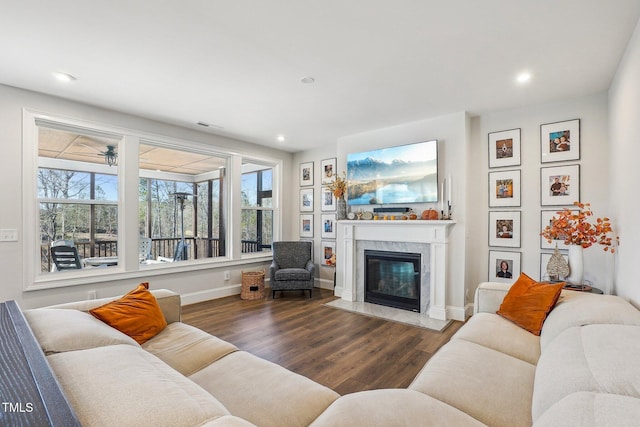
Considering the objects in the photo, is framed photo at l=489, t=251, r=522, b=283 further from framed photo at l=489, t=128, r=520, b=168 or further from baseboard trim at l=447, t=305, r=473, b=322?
framed photo at l=489, t=128, r=520, b=168

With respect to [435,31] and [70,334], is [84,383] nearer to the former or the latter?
[70,334]

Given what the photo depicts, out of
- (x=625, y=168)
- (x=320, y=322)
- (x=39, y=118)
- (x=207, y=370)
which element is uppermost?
(x=39, y=118)

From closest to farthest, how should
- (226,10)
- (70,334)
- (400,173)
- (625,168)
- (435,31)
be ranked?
(70,334) → (226,10) → (435,31) → (625,168) → (400,173)

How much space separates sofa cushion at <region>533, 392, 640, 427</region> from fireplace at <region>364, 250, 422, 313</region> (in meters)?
3.12

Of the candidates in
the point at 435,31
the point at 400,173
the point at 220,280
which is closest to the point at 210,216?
the point at 220,280

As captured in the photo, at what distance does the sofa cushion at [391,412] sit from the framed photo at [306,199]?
451 centimetres

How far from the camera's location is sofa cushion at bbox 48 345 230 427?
0.81 m

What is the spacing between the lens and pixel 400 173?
4129 millimetres

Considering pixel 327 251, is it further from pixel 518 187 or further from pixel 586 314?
pixel 586 314

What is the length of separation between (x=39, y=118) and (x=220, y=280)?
2.96 m

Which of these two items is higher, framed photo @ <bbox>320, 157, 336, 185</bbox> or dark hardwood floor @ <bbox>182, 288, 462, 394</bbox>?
framed photo @ <bbox>320, 157, 336, 185</bbox>

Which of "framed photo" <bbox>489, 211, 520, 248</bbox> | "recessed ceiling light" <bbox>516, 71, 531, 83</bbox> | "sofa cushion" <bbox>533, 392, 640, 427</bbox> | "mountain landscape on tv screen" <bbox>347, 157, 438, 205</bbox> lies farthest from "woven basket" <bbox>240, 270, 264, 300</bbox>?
"sofa cushion" <bbox>533, 392, 640, 427</bbox>

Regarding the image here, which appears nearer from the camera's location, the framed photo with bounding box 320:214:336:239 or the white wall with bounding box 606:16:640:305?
the white wall with bounding box 606:16:640:305

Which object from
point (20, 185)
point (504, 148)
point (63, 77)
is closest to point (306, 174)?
point (504, 148)
